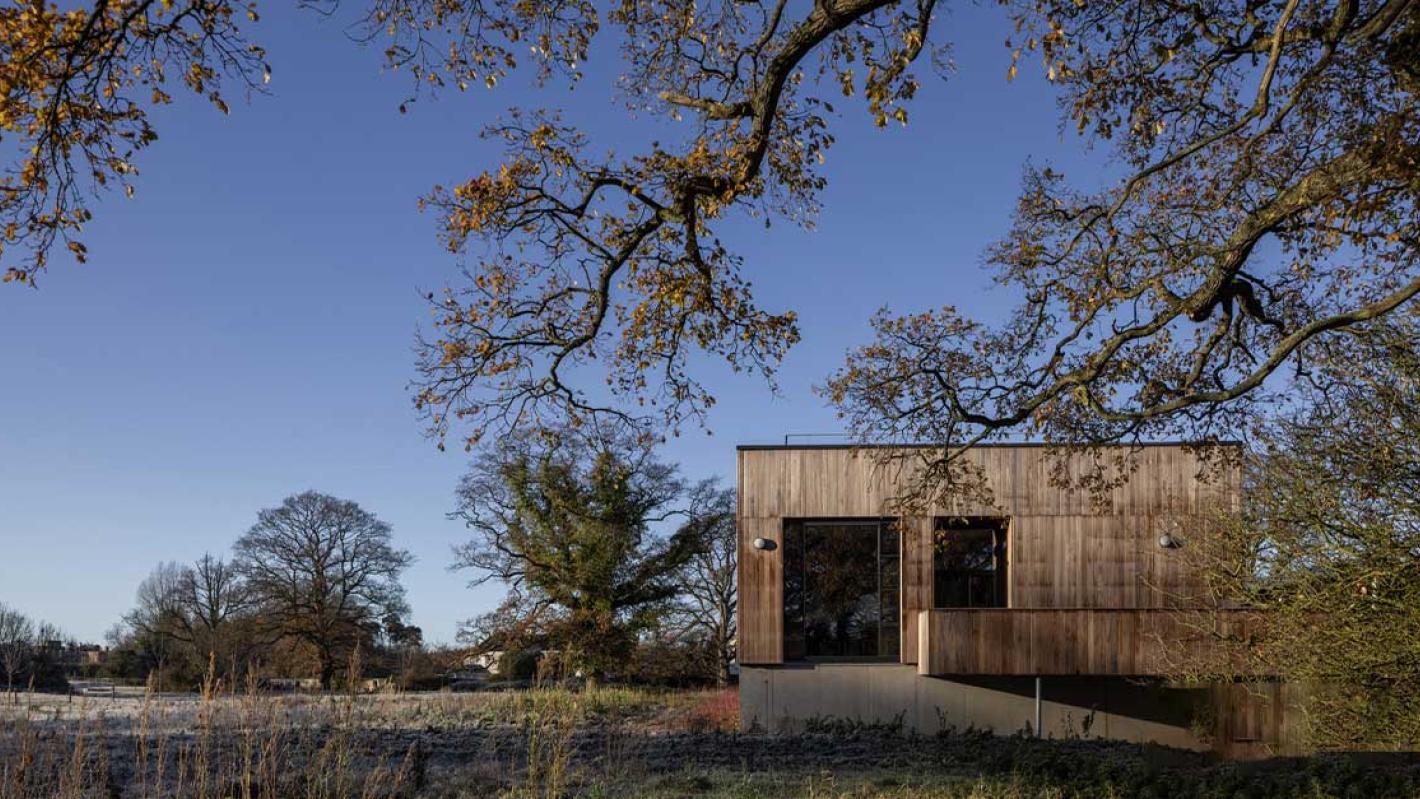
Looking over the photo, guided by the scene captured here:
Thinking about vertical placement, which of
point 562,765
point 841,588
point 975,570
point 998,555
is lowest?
point 562,765

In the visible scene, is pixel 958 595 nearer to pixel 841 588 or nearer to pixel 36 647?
pixel 841 588

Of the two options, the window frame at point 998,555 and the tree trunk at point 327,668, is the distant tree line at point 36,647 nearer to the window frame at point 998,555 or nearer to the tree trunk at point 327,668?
the tree trunk at point 327,668

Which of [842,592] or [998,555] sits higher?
[998,555]

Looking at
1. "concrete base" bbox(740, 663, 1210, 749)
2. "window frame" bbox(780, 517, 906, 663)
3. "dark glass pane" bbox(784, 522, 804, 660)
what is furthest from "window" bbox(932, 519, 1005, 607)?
"dark glass pane" bbox(784, 522, 804, 660)

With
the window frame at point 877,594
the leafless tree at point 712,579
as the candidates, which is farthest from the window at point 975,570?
the leafless tree at point 712,579

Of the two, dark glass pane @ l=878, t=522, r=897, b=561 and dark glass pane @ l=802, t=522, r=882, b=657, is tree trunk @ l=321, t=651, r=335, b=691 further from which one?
dark glass pane @ l=878, t=522, r=897, b=561

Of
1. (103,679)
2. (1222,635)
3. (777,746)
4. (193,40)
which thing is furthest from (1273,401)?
(103,679)

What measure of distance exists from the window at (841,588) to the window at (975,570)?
0.71 metres

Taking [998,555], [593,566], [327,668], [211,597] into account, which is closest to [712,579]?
[593,566]

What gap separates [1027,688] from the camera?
57.4ft

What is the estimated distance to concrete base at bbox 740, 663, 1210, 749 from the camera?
17391 millimetres

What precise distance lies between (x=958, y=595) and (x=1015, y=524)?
1392 millimetres

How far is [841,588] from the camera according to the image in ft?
59.1

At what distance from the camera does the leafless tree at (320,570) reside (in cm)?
2816
